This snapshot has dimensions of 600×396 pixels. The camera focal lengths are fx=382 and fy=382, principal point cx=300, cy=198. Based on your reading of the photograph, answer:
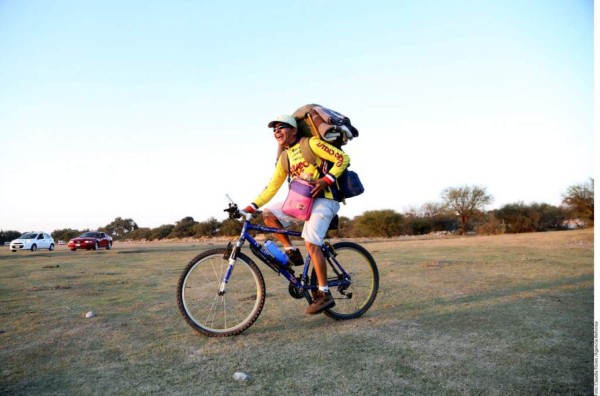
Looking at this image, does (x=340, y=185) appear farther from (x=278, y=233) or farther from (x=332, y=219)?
(x=278, y=233)

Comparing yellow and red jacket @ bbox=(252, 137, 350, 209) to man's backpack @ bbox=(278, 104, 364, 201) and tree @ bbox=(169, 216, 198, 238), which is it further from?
tree @ bbox=(169, 216, 198, 238)

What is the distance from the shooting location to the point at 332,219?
417cm

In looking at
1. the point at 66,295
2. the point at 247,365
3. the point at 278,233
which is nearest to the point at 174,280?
the point at 66,295

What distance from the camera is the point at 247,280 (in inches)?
160

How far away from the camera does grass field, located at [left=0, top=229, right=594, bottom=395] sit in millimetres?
2330

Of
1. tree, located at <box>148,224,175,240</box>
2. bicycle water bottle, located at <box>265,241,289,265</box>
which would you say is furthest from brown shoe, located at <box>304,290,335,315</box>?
tree, located at <box>148,224,175,240</box>

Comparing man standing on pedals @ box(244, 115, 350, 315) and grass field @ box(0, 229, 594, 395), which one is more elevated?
man standing on pedals @ box(244, 115, 350, 315)

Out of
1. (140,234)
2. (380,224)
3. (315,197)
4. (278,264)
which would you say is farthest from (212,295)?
(140,234)

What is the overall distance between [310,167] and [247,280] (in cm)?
138

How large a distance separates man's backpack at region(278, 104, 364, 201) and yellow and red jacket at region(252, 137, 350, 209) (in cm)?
6

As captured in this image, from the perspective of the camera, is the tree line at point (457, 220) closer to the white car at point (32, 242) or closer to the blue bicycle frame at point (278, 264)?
the white car at point (32, 242)

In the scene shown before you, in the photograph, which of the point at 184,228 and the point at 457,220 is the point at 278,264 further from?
the point at 184,228

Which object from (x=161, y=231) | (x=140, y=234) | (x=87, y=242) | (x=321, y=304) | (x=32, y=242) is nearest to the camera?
(x=321, y=304)

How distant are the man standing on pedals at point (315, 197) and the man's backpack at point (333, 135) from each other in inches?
2.5
